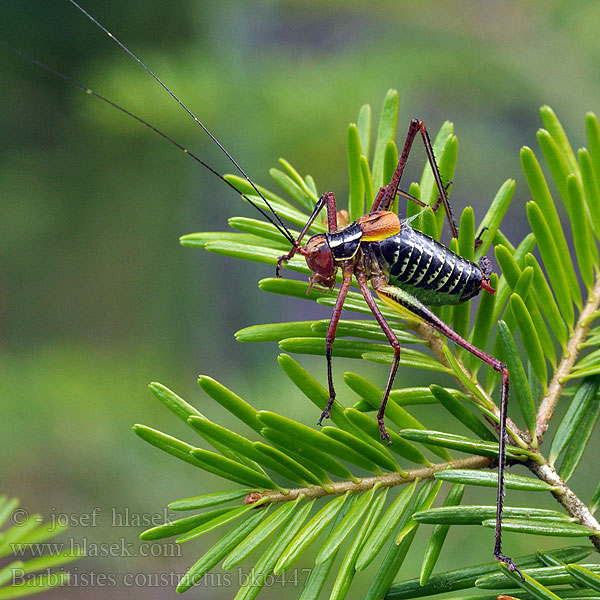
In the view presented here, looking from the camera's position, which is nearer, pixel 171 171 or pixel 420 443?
pixel 420 443

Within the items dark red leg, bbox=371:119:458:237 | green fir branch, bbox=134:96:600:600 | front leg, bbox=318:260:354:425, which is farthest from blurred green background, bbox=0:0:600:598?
green fir branch, bbox=134:96:600:600

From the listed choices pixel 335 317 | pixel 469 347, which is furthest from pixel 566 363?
pixel 335 317

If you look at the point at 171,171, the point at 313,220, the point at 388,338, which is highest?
the point at 171,171

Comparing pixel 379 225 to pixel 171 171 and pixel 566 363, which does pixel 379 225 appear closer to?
pixel 566 363

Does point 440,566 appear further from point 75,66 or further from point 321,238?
point 75,66

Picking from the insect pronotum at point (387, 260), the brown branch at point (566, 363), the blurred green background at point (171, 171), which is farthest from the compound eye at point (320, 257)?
the blurred green background at point (171, 171)

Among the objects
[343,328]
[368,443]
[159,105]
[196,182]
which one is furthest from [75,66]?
[368,443]

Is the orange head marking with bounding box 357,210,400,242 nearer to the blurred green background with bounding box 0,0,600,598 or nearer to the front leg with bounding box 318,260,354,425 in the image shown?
the front leg with bounding box 318,260,354,425

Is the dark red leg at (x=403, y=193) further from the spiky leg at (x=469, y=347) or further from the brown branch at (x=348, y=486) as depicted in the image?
the brown branch at (x=348, y=486)
